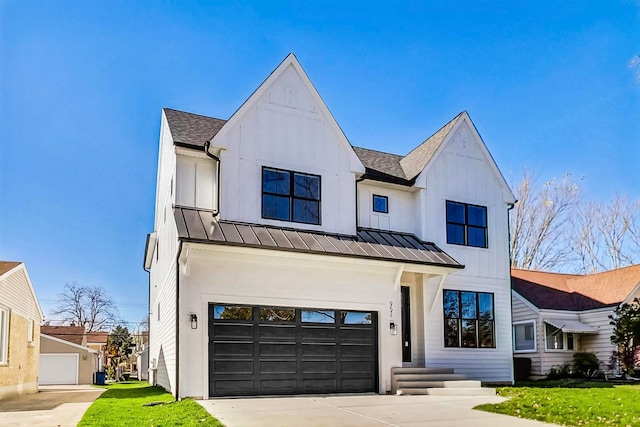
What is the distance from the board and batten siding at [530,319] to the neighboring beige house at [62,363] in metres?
29.5

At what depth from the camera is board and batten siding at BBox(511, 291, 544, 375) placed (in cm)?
2305

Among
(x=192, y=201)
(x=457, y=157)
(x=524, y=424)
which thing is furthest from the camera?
(x=457, y=157)

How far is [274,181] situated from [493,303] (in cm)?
833

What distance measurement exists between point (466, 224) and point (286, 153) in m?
6.70

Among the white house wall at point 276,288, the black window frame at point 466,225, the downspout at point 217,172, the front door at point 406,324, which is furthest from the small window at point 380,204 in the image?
the downspout at point 217,172

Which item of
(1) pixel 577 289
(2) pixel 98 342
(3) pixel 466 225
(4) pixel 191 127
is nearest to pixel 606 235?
(1) pixel 577 289

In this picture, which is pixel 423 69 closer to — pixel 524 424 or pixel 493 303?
pixel 493 303

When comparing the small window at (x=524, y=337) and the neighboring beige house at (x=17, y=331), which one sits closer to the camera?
the neighboring beige house at (x=17, y=331)

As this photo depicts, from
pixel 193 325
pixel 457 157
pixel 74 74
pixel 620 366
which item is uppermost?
pixel 74 74

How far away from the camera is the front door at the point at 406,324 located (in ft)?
55.4

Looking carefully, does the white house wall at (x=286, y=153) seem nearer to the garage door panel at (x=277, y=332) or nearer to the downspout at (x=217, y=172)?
the downspout at (x=217, y=172)

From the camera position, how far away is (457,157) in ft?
61.3

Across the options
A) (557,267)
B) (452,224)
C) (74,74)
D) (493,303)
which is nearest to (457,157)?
(452,224)

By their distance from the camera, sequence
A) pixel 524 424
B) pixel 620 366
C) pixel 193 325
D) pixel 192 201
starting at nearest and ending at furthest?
pixel 524 424, pixel 193 325, pixel 192 201, pixel 620 366
